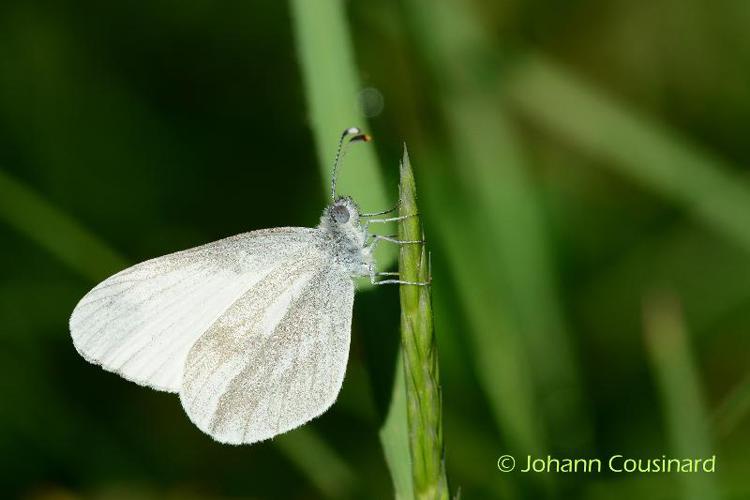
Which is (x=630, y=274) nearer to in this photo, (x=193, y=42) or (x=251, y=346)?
(x=251, y=346)


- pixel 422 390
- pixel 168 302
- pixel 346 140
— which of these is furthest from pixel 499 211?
pixel 422 390

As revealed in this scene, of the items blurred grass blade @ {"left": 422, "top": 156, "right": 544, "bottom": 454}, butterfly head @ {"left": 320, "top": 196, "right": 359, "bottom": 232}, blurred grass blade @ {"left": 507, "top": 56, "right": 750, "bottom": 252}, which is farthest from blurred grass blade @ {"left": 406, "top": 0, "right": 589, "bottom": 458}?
butterfly head @ {"left": 320, "top": 196, "right": 359, "bottom": 232}

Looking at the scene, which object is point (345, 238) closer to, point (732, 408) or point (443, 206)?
point (443, 206)

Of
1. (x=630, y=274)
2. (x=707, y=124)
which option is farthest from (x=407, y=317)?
(x=707, y=124)

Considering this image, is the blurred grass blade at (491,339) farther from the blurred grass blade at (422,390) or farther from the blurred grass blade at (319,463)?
the blurred grass blade at (422,390)

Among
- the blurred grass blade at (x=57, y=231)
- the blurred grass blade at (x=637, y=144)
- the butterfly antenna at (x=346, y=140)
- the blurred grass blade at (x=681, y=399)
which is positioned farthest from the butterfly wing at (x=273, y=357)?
the blurred grass blade at (x=637, y=144)

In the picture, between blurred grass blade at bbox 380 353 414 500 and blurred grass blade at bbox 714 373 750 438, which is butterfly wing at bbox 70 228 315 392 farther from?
blurred grass blade at bbox 714 373 750 438
